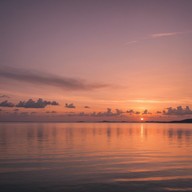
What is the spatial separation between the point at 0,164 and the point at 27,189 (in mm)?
12228

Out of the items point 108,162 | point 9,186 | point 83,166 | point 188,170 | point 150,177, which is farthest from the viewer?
point 108,162

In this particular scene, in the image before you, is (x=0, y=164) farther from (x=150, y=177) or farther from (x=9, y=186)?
(x=150, y=177)

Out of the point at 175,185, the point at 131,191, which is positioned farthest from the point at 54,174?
the point at 175,185

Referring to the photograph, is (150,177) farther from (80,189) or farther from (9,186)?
(9,186)

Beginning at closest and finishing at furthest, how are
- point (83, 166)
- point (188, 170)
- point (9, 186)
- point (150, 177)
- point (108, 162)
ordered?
1. point (9, 186)
2. point (150, 177)
3. point (188, 170)
4. point (83, 166)
5. point (108, 162)

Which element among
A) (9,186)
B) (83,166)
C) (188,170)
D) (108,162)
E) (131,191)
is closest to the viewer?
(131,191)

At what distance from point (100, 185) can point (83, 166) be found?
8.68 meters

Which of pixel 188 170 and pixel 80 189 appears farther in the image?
pixel 188 170

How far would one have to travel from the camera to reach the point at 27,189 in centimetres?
1955

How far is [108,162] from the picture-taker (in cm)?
3259

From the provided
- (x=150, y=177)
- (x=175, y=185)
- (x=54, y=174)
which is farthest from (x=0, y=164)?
(x=175, y=185)

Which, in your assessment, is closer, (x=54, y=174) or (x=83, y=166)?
(x=54, y=174)

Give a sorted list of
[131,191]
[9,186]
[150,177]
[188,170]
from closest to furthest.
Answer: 1. [131,191]
2. [9,186]
3. [150,177]
4. [188,170]

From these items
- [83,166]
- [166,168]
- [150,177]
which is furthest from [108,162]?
[150,177]
